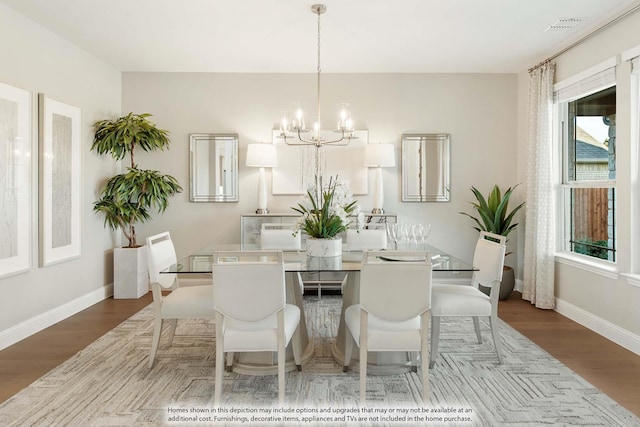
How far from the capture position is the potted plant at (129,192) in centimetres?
477

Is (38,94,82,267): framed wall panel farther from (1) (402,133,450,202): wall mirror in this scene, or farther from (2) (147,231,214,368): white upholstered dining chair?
(1) (402,133,450,202): wall mirror

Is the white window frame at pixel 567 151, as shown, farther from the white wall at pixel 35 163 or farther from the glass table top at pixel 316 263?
the white wall at pixel 35 163

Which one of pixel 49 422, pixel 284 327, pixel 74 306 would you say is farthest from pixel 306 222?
pixel 74 306

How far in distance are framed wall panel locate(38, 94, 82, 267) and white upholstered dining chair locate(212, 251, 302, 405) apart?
7.80ft

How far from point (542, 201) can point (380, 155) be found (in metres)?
1.79

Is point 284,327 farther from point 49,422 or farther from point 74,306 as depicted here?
point 74,306

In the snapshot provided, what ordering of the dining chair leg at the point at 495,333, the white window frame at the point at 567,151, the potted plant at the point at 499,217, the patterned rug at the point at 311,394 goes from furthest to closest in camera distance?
the potted plant at the point at 499,217, the white window frame at the point at 567,151, the dining chair leg at the point at 495,333, the patterned rug at the point at 311,394

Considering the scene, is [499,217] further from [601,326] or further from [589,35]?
[589,35]

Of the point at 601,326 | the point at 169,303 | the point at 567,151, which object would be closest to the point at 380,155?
the point at 567,151

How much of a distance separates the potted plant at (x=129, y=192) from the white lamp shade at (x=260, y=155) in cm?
98

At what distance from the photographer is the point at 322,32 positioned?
4.04 meters

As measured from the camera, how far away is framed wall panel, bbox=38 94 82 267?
12.8 ft

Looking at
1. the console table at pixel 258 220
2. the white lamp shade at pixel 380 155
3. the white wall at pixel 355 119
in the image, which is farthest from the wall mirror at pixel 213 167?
the white lamp shade at pixel 380 155

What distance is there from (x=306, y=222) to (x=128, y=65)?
3337 millimetres
